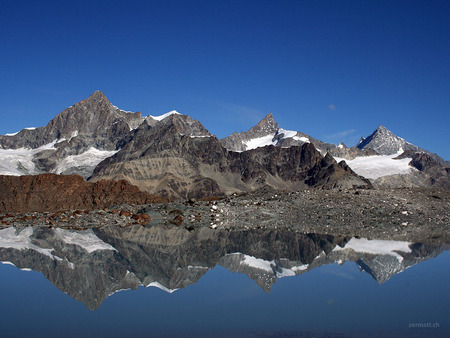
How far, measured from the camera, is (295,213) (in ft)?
167

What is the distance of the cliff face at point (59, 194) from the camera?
336ft

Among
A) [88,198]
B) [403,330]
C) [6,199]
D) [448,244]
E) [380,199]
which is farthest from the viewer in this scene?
[88,198]

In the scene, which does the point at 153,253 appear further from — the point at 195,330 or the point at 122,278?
the point at 195,330

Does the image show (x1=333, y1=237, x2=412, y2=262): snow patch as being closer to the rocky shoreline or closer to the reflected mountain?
the reflected mountain

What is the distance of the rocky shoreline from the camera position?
43.5m

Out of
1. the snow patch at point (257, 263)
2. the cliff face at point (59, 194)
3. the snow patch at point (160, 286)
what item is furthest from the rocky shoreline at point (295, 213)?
the cliff face at point (59, 194)

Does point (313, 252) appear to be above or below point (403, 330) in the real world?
above

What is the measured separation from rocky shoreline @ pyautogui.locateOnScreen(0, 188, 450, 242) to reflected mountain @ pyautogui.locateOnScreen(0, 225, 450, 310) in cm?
1089

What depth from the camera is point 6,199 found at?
10169cm

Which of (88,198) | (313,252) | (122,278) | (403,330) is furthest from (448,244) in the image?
(88,198)

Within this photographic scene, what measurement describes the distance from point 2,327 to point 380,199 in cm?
4750

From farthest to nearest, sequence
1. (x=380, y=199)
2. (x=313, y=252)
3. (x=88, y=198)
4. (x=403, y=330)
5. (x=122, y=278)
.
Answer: (x=88, y=198)
(x=380, y=199)
(x=313, y=252)
(x=122, y=278)
(x=403, y=330)

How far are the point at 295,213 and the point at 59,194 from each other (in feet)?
246

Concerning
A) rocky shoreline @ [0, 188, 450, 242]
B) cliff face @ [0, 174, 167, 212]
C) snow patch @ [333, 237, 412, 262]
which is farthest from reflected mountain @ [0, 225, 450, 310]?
cliff face @ [0, 174, 167, 212]
